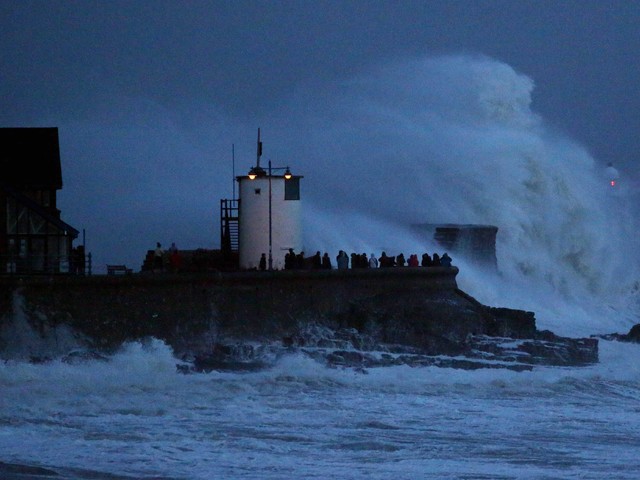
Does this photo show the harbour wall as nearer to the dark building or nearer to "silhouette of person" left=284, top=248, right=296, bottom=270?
"silhouette of person" left=284, top=248, right=296, bottom=270

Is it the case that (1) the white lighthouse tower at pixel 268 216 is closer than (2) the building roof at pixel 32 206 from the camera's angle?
No

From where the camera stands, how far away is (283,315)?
25062mm

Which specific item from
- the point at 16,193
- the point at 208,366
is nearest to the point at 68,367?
the point at 208,366

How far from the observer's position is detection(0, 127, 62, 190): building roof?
99.5 feet

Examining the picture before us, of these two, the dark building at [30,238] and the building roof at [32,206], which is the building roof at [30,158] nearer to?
the dark building at [30,238]

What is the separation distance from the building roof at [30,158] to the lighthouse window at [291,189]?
251 inches

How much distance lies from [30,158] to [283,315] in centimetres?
925

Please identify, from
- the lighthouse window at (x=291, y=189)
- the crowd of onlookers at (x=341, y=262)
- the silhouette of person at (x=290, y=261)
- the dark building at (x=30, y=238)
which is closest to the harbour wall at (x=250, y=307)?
the crowd of onlookers at (x=341, y=262)

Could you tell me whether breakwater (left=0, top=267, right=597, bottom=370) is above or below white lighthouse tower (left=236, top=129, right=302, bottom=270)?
below

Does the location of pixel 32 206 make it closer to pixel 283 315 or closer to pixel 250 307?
pixel 250 307

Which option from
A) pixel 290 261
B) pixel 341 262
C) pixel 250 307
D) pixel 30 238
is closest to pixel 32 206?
pixel 30 238

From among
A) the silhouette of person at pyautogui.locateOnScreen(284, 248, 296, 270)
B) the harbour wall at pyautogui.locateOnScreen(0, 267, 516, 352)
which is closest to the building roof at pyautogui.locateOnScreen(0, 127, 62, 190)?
the silhouette of person at pyautogui.locateOnScreen(284, 248, 296, 270)

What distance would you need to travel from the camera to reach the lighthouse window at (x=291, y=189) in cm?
2761

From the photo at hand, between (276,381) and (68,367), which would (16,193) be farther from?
(276,381)
